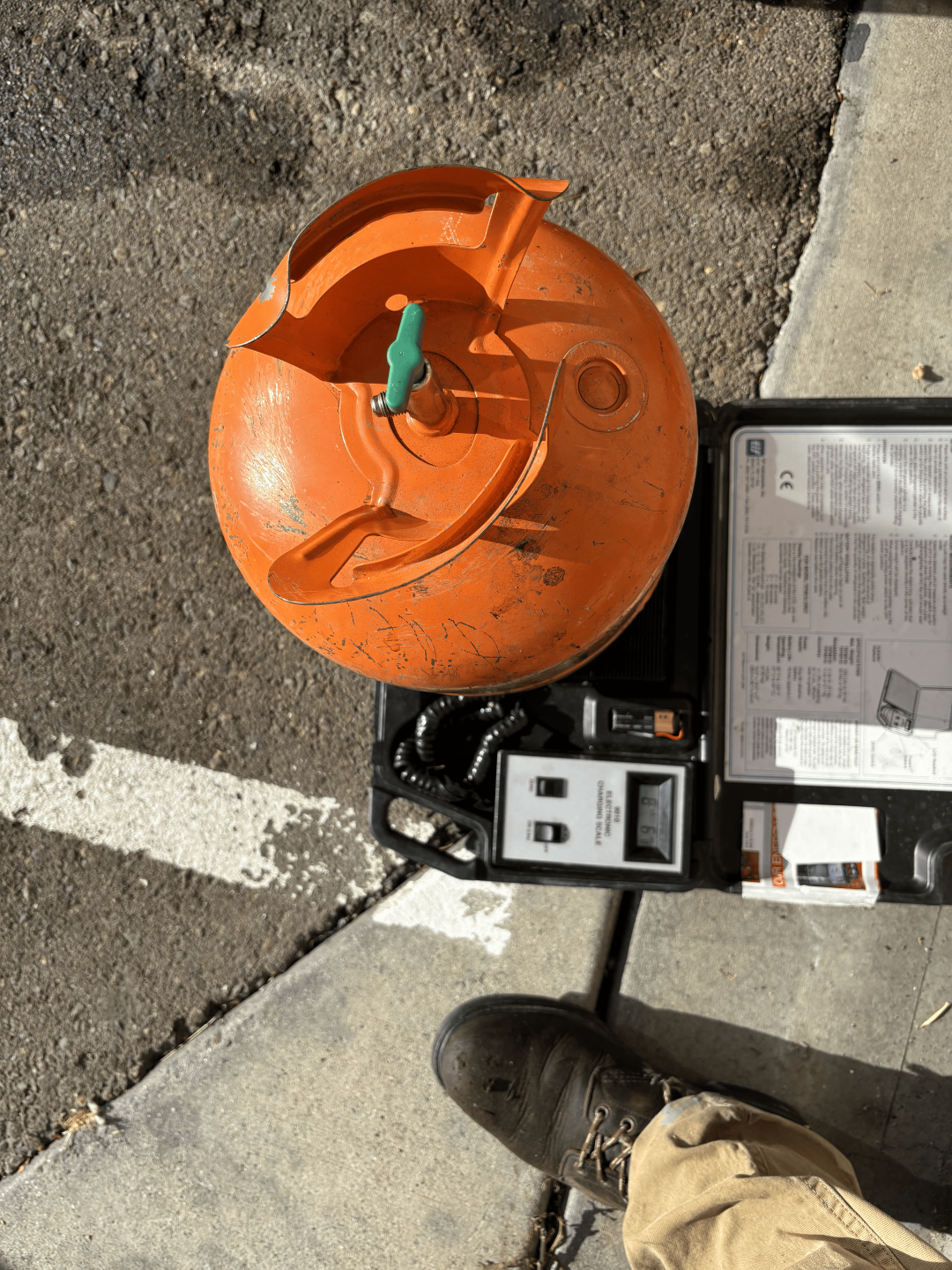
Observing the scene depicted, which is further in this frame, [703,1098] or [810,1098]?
[810,1098]

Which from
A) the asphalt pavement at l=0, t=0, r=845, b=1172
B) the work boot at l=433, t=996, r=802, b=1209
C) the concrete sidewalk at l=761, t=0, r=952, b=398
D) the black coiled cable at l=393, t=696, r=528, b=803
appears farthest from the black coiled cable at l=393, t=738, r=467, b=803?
the concrete sidewalk at l=761, t=0, r=952, b=398

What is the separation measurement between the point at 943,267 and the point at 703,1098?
6.29 feet

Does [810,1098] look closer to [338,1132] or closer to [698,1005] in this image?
[698,1005]

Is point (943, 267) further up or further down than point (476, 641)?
further up

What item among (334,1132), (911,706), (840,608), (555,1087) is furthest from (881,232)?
(334,1132)

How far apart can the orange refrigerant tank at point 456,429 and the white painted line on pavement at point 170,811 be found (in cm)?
100

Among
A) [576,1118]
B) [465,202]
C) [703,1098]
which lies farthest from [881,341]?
[576,1118]

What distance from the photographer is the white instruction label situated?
5.00 feet

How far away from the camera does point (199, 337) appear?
6.55 ft

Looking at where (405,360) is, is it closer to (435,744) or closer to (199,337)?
(435,744)

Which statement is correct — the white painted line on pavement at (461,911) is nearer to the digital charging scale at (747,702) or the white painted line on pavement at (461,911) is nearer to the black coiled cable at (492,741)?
the digital charging scale at (747,702)

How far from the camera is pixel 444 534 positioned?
0.90 meters

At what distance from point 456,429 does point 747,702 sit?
86 cm

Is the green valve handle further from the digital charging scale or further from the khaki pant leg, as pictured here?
the khaki pant leg
